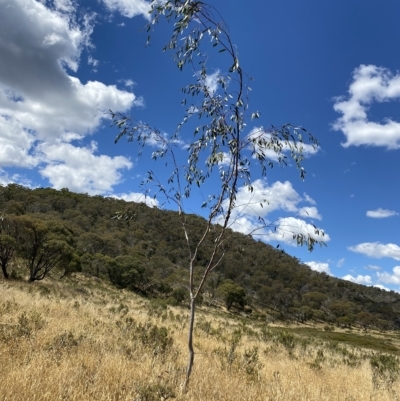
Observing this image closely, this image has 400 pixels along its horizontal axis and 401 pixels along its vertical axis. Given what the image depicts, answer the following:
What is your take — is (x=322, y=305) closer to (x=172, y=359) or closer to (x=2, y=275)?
(x=2, y=275)

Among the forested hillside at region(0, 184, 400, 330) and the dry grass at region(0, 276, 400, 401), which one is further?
the forested hillside at region(0, 184, 400, 330)

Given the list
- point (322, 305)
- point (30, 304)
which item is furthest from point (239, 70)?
point (322, 305)

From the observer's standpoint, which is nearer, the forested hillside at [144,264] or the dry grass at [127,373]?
the dry grass at [127,373]

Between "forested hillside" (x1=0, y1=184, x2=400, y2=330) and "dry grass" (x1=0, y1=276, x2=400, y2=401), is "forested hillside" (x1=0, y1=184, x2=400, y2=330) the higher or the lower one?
the higher one

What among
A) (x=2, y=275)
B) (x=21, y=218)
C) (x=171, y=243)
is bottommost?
(x=2, y=275)

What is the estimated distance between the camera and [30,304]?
12883 mm

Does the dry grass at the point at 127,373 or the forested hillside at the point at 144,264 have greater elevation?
the forested hillside at the point at 144,264

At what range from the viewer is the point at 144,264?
66438mm

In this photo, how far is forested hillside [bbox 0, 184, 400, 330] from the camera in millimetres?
28938

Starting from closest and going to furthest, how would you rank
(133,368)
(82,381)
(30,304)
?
(82,381)
(133,368)
(30,304)

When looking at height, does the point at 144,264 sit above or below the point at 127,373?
above

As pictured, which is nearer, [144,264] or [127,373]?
[127,373]

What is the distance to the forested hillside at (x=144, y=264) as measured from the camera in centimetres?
2894

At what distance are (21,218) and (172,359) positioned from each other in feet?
84.6
